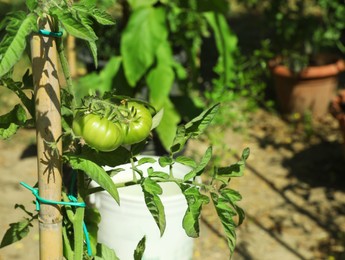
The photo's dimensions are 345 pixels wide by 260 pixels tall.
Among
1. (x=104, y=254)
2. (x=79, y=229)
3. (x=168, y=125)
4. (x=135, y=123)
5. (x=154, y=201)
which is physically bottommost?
(x=168, y=125)

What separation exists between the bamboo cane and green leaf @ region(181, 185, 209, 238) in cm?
26

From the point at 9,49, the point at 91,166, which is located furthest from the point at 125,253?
the point at 9,49

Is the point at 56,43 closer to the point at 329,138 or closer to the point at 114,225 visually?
the point at 114,225

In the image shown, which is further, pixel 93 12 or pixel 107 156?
pixel 107 156

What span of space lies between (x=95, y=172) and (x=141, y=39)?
1.76 m

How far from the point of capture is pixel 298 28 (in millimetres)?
4496

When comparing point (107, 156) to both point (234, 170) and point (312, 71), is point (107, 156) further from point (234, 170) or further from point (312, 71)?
point (312, 71)

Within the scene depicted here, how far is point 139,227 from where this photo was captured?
1.85 m

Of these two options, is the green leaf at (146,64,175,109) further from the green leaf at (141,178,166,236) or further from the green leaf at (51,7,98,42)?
the green leaf at (51,7,98,42)

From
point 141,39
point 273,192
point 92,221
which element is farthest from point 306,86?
point 92,221

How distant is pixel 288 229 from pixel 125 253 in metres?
1.43

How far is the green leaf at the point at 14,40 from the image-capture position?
0.89 metres

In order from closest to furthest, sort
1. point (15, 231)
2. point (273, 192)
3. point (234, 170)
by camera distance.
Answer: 1. point (234, 170)
2. point (15, 231)
3. point (273, 192)

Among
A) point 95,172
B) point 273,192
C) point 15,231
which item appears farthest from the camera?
point 273,192
